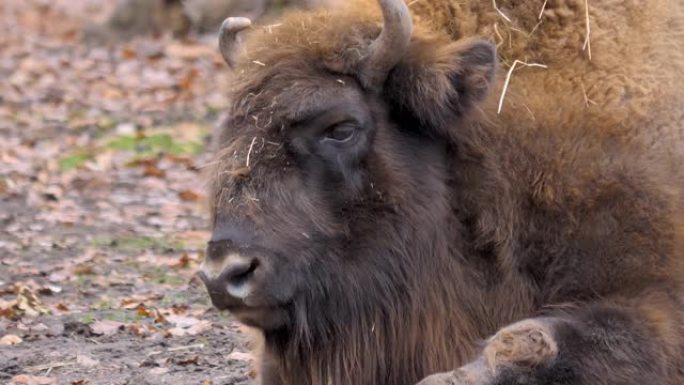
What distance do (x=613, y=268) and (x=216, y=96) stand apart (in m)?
10.2

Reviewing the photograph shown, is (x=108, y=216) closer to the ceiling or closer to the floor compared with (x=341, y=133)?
closer to the floor

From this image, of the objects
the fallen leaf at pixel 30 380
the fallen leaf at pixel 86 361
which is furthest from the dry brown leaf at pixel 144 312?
the fallen leaf at pixel 30 380

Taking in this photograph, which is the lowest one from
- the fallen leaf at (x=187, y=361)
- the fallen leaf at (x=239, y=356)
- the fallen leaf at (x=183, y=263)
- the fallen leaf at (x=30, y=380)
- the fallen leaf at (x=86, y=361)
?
the fallen leaf at (x=239, y=356)

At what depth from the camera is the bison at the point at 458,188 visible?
16.6 ft

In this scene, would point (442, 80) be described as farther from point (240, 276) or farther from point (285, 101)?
point (240, 276)

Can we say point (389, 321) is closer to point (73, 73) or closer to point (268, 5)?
point (268, 5)

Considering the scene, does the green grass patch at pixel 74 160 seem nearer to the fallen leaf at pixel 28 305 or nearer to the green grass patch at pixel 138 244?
the green grass patch at pixel 138 244

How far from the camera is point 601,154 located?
541 cm

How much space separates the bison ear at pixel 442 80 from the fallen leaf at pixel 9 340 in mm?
2965

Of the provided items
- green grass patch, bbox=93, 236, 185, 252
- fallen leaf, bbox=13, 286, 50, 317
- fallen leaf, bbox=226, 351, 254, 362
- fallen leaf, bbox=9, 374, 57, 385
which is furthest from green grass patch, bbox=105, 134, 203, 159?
fallen leaf, bbox=9, 374, 57, 385

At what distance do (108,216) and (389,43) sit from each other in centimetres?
593

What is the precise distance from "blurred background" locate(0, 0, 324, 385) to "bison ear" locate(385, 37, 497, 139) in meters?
0.88

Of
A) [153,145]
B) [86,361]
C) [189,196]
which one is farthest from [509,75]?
[153,145]

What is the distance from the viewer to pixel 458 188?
553 centimetres
